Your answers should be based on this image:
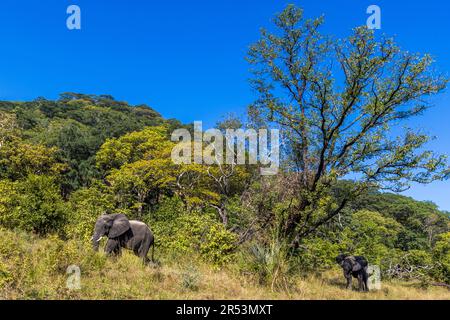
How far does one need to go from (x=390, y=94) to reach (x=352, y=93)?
1087mm

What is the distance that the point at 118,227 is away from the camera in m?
10.5

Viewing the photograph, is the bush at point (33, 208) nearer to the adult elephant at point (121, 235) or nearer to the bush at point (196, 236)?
the bush at point (196, 236)

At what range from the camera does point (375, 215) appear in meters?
44.5

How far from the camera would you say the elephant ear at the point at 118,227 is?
1034 cm

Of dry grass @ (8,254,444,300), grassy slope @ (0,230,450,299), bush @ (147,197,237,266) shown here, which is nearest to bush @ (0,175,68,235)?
bush @ (147,197,237,266)

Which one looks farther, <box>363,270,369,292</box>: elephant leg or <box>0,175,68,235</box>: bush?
<box>0,175,68,235</box>: bush

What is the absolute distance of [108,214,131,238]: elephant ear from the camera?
1034cm
